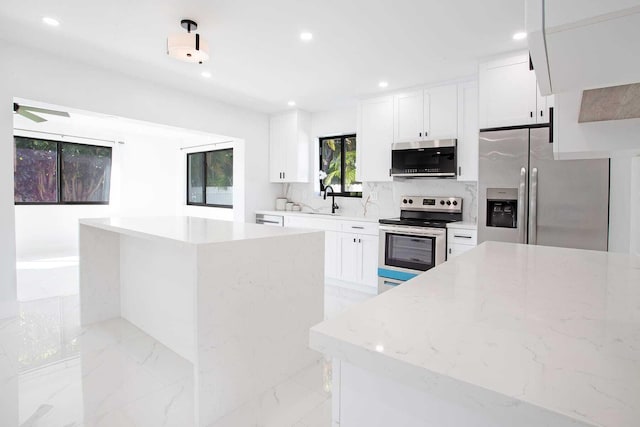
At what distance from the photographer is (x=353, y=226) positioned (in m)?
4.36

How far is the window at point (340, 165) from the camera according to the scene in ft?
16.9

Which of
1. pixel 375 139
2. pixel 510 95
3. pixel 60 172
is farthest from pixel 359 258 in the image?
pixel 60 172

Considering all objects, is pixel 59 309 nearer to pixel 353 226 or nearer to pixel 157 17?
pixel 157 17

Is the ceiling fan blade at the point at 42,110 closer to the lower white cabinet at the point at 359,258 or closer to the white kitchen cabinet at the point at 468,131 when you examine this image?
the lower white cabinet at the point at 359,258

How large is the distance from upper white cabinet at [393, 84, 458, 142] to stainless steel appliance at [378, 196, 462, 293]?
0.79 meters

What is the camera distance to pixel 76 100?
3.46 m

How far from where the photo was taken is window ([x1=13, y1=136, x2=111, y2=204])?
589 centimetres

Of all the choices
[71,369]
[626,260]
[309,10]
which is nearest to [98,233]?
[71,369]

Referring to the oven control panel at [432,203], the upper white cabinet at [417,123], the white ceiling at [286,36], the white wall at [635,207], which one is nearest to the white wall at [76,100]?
the white ceiling at [286,36]

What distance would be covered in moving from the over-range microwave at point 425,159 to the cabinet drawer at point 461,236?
0.67 metres

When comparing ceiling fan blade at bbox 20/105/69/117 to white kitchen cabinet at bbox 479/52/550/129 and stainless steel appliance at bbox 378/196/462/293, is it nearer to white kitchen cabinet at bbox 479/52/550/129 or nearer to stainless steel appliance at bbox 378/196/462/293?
stainless steel appliance at bbox 378/196/462/293

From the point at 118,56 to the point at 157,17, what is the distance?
1030 mm

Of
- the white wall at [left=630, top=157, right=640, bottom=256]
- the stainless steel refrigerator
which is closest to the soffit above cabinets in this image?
the white wall at [left=630, top=157, right=640, bottom=256]

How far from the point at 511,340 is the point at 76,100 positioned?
13.9 feet
